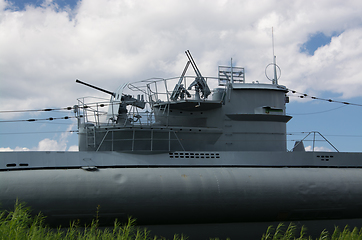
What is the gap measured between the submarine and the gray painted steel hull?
33mm

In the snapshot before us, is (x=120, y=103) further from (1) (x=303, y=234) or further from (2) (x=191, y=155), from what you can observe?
(1) (x=303, y=234)

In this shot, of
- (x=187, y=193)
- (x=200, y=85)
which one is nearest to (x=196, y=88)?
(x=200, y=85)

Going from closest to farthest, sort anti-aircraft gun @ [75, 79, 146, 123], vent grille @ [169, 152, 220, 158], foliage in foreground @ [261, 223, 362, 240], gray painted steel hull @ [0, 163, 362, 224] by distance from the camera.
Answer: foliage in foreground @ [261, 223, 362, 240] → gray painted steel hull @ [0, 163, 362, 224] → vent grille @ [169, 152, 220, 158] → anti-aircraft gun @ [75, 79, 146, 123]

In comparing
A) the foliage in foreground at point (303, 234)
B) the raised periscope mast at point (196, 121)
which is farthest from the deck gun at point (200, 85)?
the foliage in foreground at point (303, 234)

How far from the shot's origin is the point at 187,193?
10.7 meters

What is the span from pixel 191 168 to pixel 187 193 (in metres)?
1.21

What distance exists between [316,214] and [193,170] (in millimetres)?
4907

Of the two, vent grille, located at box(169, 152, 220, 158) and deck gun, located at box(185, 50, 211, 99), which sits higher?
deck gun, located at box(185, 50, 211, 99)

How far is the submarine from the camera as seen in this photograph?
10203mm

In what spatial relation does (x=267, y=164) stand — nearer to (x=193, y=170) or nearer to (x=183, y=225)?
(x=193, y=170)

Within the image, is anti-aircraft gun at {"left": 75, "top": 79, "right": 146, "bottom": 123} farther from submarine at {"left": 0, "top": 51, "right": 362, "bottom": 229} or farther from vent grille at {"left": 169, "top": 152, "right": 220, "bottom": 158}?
vent grille at {"left": 169, "top": 152, "right": 220, "bottom": 158}

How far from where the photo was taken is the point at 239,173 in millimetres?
11656

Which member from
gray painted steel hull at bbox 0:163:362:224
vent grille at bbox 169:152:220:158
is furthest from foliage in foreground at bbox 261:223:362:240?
vent grille at bbox 169:152:220:158

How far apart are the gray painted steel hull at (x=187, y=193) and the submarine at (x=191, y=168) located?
0.03 meters
